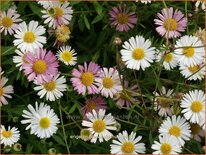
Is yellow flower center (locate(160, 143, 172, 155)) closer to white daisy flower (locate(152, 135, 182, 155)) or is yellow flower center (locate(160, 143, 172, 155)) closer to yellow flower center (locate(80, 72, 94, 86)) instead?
white daisy flower (locate(152, 135, 182, 155))

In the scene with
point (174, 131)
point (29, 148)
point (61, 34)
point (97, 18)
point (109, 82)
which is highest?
point (97, 18)

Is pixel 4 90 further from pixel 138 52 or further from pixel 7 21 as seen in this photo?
pixel 138 52

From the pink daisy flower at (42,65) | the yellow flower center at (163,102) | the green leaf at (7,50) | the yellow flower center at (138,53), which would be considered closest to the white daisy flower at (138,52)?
the yellow flower center at (138,53)

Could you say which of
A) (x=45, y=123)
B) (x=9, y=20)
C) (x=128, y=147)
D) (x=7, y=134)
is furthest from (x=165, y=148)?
(x=9, y=20)

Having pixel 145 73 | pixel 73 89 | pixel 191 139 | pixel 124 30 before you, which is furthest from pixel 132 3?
pixel 191 139

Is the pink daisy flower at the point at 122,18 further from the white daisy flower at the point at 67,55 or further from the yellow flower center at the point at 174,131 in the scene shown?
the yellow flower center at the point at 174,131
